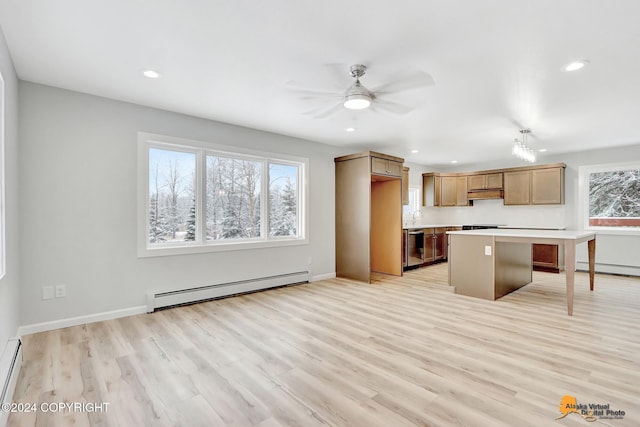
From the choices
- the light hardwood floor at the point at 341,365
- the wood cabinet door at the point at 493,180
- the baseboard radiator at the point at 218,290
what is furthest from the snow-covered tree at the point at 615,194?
the baseboard radiator at the point at 218,290

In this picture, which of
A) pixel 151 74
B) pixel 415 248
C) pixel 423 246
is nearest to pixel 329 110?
pixel 151 74

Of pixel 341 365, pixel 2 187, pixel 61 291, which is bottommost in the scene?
pixel 341 365

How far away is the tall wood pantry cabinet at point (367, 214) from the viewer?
5.23m

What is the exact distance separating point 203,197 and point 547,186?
21.7 feet

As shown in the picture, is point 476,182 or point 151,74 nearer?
point 151,74

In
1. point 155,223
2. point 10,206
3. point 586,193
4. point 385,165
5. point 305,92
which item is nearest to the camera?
point 10,206

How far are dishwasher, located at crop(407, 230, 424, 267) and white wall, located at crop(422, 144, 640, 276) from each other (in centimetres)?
166

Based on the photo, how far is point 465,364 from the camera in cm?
233

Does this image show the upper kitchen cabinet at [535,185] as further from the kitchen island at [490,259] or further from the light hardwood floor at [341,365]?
the light hardwood floor at [341,365]

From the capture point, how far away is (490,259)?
410 cm

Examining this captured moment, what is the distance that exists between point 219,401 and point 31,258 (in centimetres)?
251

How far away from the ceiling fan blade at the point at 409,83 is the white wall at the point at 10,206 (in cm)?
277

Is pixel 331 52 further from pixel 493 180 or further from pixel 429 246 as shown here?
pixel 493 180

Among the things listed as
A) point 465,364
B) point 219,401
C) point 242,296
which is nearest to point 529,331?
point 465,364
